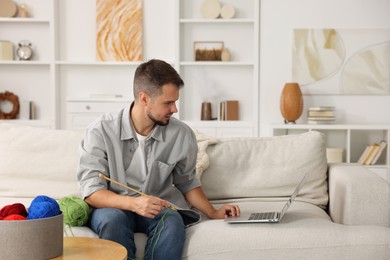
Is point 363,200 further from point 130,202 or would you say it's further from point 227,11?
point 227,11

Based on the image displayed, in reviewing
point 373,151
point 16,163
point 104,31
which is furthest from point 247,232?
point 104,31

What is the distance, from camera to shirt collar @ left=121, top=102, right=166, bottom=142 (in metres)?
3.07

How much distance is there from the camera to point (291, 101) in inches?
243

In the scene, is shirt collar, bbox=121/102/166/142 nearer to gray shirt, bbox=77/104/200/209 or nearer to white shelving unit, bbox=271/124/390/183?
gray shirt, bbox=77/104/200/209

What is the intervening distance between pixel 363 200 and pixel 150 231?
3.03ft

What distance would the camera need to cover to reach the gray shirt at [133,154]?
300cm

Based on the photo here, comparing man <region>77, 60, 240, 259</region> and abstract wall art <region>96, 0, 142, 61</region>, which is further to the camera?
abstract wall art <region>96, 0, 142, 61</region>

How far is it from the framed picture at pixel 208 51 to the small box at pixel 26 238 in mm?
4556

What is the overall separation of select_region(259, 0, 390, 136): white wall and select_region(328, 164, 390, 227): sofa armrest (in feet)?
10.9

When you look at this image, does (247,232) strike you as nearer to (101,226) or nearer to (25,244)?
(101,226)

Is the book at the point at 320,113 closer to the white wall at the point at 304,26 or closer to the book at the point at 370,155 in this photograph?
the white wall at the point at 304,26

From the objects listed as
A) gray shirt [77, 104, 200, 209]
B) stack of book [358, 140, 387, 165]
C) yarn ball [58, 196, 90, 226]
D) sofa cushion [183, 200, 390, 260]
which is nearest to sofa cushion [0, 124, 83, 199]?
gray shirt [77, 104, 200, 209]

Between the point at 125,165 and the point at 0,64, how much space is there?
4089 millimetres

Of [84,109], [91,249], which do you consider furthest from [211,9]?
[91,249]
